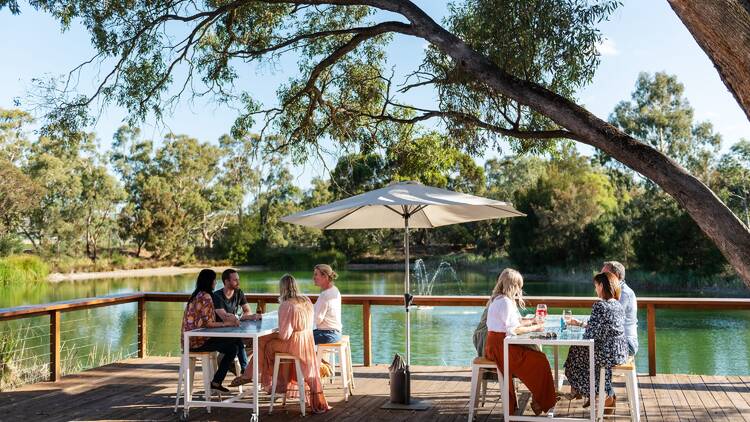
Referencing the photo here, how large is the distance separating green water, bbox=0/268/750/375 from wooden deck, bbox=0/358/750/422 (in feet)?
4.68

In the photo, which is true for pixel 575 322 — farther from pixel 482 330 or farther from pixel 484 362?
pixel 484 362

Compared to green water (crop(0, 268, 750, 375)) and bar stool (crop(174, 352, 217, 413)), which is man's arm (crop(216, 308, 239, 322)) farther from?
green water (crop(0, 268, 750, 375))

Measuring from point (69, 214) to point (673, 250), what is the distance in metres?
27.7

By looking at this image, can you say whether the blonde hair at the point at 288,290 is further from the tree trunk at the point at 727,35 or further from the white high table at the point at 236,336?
the tree trunk at the point at 727,35

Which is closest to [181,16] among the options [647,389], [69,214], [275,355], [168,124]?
[168,124]

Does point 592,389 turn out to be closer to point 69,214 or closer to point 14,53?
point 14,53

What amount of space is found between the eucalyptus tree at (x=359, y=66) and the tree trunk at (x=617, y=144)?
11 millimetres

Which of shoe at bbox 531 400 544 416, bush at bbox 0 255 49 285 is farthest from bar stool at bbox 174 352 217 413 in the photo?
bush at bbox 0 255 49 285

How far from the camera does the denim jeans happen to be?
555 cm

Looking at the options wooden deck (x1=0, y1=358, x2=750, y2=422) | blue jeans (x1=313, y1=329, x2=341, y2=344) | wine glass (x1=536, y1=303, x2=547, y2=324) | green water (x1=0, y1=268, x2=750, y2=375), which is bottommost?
green water (x1=0, y1=268, x2=750, y2=375)

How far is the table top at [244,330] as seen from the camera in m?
5.14

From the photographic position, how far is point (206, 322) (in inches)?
213

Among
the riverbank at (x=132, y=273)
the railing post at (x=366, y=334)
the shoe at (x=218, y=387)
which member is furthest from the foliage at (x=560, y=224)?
the shoe at (x=218, y=387)

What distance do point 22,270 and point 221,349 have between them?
1032 inches
